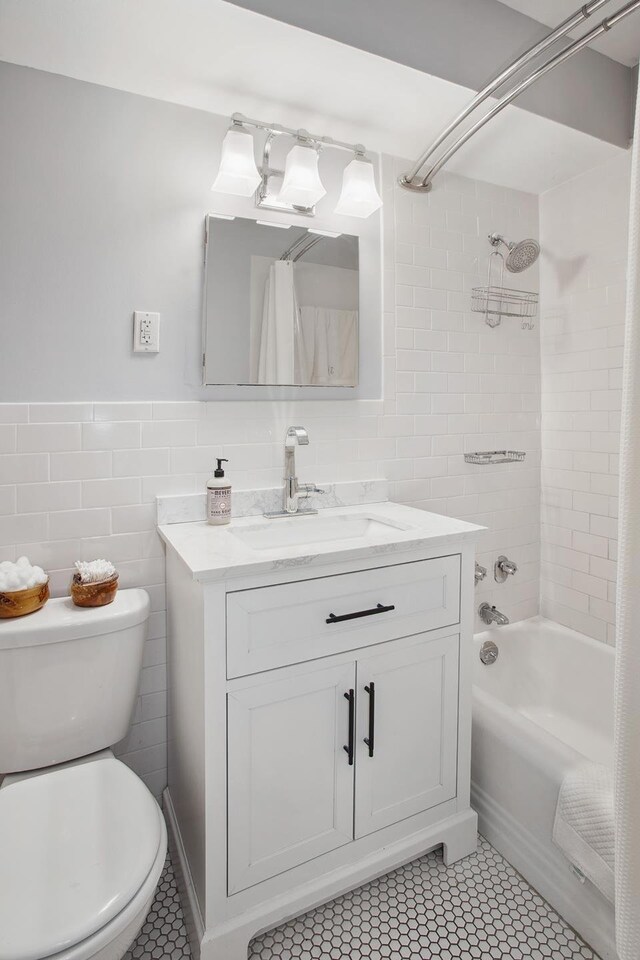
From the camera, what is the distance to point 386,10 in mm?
1412

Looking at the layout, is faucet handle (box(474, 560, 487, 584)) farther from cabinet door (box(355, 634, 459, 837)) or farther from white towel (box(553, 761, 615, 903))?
white towel (box(553, 761, 615, 903))

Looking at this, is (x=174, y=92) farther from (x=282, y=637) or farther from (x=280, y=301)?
(x=282, y=637)

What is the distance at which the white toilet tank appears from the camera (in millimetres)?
1179

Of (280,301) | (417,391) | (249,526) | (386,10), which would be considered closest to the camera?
(386,10)

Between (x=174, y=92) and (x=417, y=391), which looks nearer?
(x=174, y=92)

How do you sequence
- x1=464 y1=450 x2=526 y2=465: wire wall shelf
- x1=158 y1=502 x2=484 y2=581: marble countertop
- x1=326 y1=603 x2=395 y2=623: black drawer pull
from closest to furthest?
x1=158 y1=502 x2=484 y2=581: marble countertop < x1=326 y1=603 x2=395 y2=623: black drawer pull < x1=464 y1=450 x2=526 y2=465: wire wall shelf

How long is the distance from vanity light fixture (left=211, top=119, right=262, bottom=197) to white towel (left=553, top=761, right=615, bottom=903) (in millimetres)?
1894

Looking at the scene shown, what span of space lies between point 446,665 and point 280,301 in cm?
124

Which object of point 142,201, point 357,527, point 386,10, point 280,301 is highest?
point 386,10

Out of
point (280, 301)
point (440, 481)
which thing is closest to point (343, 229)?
point (280, 301)

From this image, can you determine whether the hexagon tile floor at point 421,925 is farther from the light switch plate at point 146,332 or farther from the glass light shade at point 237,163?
the glass light shade at point 237,163

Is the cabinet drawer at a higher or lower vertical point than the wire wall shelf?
lower

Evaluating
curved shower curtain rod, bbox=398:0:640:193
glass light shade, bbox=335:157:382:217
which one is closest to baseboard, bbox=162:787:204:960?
glass light shade, bbox=335:157:382:217

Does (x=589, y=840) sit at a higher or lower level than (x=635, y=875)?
lower
